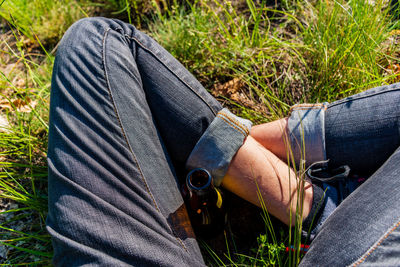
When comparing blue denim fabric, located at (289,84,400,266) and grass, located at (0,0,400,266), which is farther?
grass, located at (0,0,400,266)

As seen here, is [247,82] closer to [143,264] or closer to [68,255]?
[143,264]

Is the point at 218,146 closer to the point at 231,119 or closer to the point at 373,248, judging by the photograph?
the point at 231,119

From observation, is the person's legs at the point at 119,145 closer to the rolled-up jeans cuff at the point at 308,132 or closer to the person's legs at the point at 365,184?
the rolled-up jeans cuff at the point at 308,132

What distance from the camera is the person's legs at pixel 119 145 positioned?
117 cm

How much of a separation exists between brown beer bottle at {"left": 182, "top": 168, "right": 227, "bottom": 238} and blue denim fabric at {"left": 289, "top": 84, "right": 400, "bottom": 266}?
478 mm

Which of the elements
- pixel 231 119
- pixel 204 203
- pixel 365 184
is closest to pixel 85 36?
pixel 231 119

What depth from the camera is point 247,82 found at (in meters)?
2.07

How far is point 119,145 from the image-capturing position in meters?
1.32

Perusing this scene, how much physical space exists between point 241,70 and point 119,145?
1.23 meters

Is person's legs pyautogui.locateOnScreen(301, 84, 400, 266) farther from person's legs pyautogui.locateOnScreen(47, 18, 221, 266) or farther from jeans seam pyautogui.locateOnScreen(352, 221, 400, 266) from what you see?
person's legs pyautogui.locateOnScreen(47, 18, 221, 266)

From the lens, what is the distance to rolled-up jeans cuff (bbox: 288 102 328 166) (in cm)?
147

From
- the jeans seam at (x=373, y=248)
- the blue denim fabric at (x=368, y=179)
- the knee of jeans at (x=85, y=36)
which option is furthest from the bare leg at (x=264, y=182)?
the knee of jeans at (x=85, y=36)

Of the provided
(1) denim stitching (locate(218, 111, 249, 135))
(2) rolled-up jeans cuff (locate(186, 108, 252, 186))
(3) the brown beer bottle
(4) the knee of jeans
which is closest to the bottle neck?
(3) the brown beer bottle

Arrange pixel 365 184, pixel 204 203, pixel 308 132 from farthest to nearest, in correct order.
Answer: pixel 308 132 < pixel 204 203 < pixel 365 184
